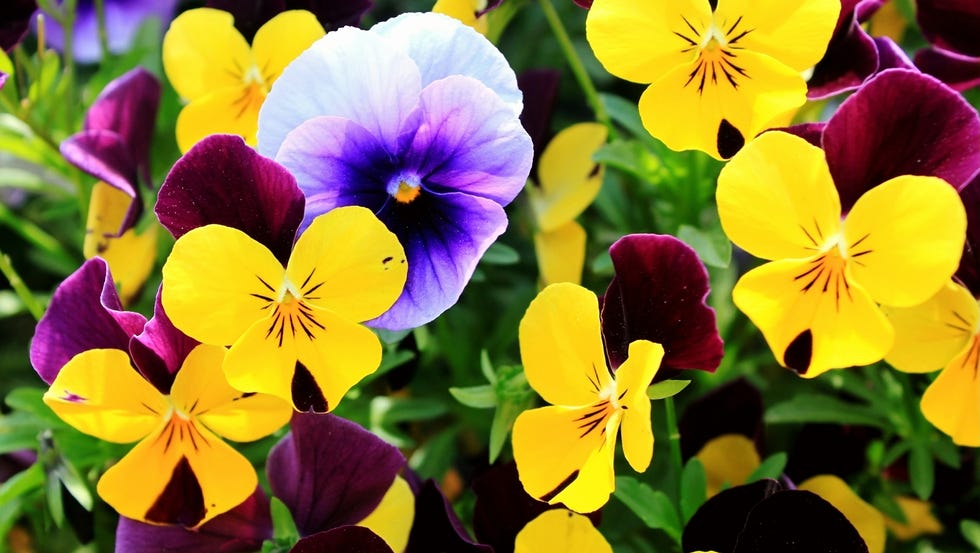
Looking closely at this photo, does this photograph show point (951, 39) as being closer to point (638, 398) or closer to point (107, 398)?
point (638, 398)

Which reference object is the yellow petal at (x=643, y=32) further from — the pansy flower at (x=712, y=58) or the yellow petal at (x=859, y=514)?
the yellow petal at (x=859, y=514)

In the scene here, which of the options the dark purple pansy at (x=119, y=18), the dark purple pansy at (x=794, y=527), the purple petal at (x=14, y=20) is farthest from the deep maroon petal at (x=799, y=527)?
the dark purple pansy at (x=119, y=18)

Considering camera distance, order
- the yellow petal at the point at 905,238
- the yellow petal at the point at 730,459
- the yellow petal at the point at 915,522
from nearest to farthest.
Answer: the yellow petal at the point at 905,238
the yellow petal at the point at 730,459
the yellow petal at the point at 915,522

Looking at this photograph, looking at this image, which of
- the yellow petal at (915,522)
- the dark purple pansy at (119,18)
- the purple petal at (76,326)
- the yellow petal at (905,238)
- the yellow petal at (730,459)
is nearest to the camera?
the yellow petal at (905,238)

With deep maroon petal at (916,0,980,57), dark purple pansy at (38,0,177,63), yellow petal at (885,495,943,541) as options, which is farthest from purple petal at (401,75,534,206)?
dark purple pansy at (38,0,177,63)

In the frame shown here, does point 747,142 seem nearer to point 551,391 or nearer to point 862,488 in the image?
point 551,391

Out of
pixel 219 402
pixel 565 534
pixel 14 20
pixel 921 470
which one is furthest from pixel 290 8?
pixel 921 470
